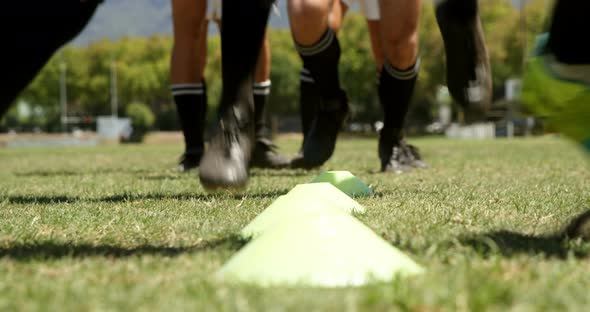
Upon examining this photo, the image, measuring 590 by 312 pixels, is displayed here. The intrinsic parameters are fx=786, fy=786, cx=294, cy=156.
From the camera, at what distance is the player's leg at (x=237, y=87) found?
2.54 meters

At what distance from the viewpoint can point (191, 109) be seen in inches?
207

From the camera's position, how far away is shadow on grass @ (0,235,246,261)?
180 centimetres

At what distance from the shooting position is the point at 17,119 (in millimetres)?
58812

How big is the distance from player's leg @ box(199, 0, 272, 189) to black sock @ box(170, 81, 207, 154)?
2.57m

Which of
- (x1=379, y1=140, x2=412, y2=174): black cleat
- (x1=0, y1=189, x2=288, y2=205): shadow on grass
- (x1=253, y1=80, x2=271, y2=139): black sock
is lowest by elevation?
(x1=379, y1=140, x2=412, y2=174): black cleat

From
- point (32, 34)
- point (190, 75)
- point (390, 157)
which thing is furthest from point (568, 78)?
point (190, 75)

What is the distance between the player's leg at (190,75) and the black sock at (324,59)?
1.29 meters

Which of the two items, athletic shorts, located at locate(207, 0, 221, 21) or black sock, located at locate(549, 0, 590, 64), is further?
athletic shorts, located at locate(207, 0, 221, 21)

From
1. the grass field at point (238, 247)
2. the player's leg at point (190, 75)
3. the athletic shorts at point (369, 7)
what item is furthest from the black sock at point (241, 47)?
the player's leg at point (190, 75)

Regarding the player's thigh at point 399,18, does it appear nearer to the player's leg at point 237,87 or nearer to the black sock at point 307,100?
the black sock at point 307,100

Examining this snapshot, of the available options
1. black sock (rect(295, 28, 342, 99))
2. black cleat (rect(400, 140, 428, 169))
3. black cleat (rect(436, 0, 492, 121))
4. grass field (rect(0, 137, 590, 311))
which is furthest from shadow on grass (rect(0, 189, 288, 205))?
black cleat (rect(400, 140, 428, 169))

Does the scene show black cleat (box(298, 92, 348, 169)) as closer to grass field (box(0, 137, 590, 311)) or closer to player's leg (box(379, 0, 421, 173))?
grass field (box(0, 137, 590, 311))

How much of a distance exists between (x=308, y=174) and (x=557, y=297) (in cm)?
370

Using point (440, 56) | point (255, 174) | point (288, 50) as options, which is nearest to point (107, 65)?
point (288, 50)
